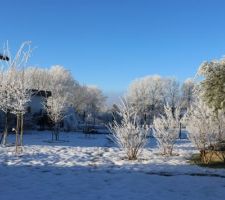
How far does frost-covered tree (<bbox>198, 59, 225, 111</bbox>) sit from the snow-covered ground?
2.42 metres

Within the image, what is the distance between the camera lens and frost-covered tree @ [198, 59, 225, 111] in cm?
1434

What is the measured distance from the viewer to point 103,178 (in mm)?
11938

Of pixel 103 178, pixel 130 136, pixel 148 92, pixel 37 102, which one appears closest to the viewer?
pixel 103 178

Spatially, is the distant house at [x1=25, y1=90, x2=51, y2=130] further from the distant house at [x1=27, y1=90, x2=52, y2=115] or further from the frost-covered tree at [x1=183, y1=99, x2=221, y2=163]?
the frost-covered tree at [x1=183, y1=99, x2=221, y2=163]

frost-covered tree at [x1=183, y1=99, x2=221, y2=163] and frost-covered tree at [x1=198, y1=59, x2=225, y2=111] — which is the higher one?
frost-covered tree at [x1=198, y1=59, x2=225, y2=111]

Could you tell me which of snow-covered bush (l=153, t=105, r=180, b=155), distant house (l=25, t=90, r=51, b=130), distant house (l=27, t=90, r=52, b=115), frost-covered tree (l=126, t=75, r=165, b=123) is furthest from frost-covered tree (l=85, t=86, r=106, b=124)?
snow-covered bush (l=153, t=105, r=180, b=155)

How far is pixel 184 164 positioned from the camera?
15.4 meters

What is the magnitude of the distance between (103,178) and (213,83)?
5615mm

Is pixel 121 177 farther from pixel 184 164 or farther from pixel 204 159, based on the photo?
pixel 204 159

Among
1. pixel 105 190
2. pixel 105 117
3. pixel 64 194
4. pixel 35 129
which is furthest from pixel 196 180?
pixel 105 117

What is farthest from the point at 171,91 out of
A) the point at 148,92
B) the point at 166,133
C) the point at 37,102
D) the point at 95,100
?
the point at 166,133

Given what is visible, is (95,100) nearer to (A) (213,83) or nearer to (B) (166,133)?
(B) (166,133)

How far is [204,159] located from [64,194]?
8059 mm

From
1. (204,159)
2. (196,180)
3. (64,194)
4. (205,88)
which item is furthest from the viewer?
(204,159)
